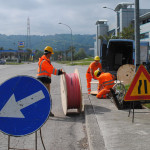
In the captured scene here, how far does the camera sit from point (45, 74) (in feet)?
24.7

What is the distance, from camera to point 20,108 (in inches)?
141

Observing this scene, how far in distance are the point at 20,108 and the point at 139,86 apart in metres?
3.26

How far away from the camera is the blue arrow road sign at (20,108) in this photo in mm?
3559

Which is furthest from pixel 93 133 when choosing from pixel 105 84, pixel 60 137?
pixel 105 84

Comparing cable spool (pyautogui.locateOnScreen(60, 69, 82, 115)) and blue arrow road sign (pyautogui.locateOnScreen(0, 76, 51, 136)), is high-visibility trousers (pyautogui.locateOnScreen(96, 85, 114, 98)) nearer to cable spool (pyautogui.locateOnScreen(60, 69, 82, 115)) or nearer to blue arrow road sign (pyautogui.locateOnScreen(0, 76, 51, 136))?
cable spool (pyautogui.locateOnScreen(60, 69, 82, 115))

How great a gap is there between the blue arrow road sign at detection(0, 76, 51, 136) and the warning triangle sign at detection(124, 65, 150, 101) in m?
2.86

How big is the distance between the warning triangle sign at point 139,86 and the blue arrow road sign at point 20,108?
286 cm

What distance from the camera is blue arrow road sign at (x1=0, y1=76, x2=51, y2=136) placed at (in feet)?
11.7

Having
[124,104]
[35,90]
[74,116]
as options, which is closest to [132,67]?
[124,104]

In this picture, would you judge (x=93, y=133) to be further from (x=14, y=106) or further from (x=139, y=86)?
(x=14, y=106)

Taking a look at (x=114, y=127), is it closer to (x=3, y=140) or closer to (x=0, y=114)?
(x=3, y=140)

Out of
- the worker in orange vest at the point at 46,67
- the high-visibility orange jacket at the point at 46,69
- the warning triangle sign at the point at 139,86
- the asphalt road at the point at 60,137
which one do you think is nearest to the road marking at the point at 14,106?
the asphalt road at the point at 60,137

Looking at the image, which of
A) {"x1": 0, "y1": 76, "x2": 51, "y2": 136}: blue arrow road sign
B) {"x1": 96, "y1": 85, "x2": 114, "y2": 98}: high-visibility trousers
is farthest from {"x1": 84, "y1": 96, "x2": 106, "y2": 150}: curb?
{"x1": 96, "y1": 85, "x2": 114, "y2": 98}: high-visibility trousers

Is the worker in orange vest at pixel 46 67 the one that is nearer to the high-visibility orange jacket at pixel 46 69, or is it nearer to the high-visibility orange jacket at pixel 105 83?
the high-visibility orange jacket at pixel 46 69
